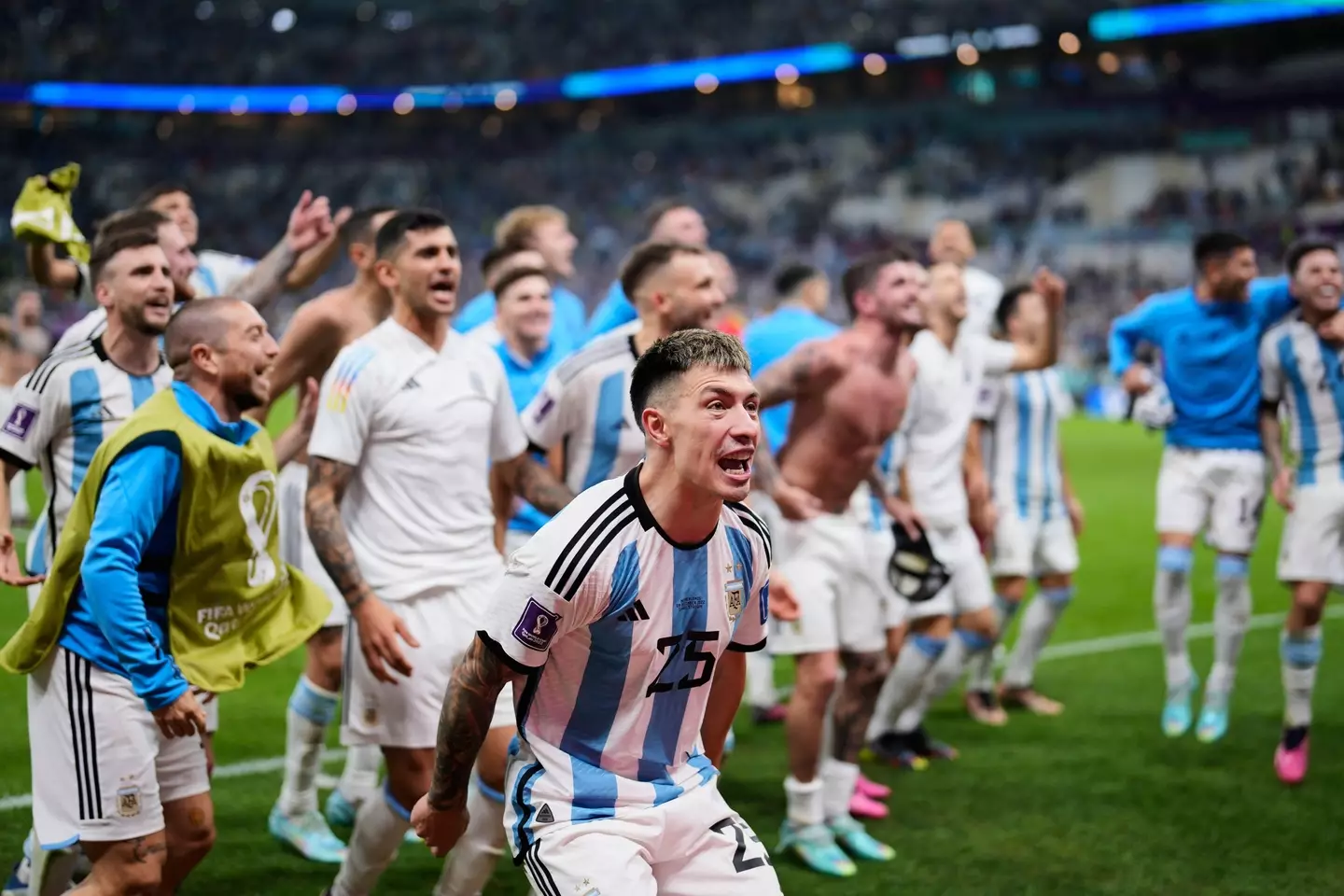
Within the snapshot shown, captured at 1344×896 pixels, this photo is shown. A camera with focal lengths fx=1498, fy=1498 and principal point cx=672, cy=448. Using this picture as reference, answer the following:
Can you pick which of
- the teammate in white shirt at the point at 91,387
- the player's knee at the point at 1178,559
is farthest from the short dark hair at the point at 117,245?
the player's knee at the point at 1178,559

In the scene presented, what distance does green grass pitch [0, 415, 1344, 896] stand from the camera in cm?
581

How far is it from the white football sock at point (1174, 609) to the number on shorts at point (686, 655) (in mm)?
5340

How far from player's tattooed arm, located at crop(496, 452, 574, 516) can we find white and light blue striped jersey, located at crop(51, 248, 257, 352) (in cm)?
127

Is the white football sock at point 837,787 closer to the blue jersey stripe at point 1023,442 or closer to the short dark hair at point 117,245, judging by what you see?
the blue jersey stripe at point 1023,442

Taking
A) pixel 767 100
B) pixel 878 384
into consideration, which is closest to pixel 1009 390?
pixel 878 384

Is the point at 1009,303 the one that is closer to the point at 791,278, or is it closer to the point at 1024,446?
the point at 1024,446

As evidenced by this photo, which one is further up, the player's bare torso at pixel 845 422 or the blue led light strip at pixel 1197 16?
the blue led light strip at pixel 1197 16

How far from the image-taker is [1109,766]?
752 cm

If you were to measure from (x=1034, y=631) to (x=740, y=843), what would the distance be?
223 inches

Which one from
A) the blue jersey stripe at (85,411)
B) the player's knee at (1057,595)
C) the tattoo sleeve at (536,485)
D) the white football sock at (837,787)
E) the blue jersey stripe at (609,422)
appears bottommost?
the white football sock at (837,787)

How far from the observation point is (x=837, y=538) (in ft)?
20.5

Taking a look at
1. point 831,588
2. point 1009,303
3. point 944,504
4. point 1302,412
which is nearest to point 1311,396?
point 1302,412

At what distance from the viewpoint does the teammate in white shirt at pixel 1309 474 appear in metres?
7.45

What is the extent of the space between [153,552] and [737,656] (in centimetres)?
167
